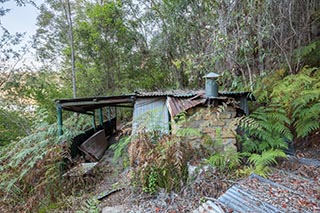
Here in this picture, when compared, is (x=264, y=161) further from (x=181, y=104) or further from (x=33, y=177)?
(x=33, y=177)

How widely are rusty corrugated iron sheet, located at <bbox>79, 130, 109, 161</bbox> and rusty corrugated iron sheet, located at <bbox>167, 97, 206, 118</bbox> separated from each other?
11.3 ft

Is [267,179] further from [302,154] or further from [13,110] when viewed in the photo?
[13,110]

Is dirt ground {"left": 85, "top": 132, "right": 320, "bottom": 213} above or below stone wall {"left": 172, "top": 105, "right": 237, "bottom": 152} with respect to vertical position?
below

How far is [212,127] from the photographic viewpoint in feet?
11.5

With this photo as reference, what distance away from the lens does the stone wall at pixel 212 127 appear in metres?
3.37

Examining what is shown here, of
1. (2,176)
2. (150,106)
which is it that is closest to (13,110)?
(2,176)

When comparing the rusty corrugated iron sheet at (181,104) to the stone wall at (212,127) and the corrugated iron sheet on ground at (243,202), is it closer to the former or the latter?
the stone wall at (212,127)

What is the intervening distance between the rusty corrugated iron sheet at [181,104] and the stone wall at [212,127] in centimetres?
11

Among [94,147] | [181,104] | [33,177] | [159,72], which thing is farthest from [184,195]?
[159,72]

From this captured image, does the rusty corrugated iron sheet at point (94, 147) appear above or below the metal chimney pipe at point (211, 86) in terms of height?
below

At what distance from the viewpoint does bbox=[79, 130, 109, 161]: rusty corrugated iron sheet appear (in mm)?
6176

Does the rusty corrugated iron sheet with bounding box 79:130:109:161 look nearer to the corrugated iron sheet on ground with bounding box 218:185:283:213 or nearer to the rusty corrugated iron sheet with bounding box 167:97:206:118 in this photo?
the rusty corrugated iron sheet with bounding box 167:97:206:118

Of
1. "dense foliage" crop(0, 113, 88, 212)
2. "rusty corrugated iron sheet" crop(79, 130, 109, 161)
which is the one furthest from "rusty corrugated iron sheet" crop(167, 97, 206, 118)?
"rusty corrugated iron sheet" crop(79, 130, 109, 161)

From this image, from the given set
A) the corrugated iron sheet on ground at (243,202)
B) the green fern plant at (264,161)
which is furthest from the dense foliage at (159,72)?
the corrugated iron sheet on ground at (243,202)
